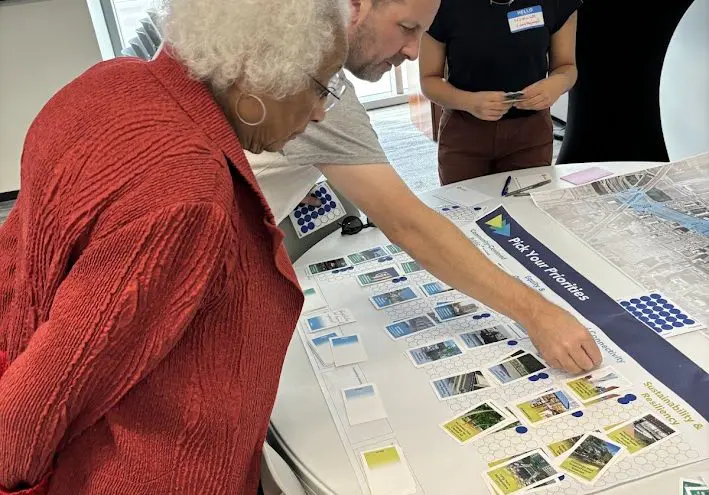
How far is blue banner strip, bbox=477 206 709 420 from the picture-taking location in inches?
40.1

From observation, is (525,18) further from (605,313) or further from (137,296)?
(137,296)

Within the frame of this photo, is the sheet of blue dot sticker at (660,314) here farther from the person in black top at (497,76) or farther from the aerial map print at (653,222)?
the person in black top at (497,76)

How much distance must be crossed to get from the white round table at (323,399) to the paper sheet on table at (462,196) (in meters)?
0.10

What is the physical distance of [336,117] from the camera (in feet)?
3.94

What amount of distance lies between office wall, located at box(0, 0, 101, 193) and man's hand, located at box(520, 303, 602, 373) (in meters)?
3.59

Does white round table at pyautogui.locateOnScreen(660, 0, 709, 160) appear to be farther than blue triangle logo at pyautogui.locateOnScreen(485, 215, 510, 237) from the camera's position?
Yes

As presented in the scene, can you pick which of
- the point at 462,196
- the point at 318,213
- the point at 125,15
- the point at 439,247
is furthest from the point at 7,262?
the point at 125,15

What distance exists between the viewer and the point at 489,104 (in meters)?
1.80

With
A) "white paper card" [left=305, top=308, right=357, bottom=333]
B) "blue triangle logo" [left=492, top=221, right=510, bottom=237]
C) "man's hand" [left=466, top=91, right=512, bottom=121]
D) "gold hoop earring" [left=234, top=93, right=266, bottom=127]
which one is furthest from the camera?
"man's hand" [left=466, top=91, right=512, bottom=121]

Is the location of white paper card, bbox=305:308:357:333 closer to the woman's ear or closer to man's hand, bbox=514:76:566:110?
the woman's ear

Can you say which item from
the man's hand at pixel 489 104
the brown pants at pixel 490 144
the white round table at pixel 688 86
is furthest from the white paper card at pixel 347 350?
the white round table at pixel 688 86

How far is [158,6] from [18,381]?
50 centimetres

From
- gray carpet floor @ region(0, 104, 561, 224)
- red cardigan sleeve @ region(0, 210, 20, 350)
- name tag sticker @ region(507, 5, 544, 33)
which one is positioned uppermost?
name tag sticker @ region(507, 5, 544, 33)

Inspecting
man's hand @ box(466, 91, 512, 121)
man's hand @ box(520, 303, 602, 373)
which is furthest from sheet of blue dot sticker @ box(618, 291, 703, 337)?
man's hand @ box(466, 91, 512, 121)
